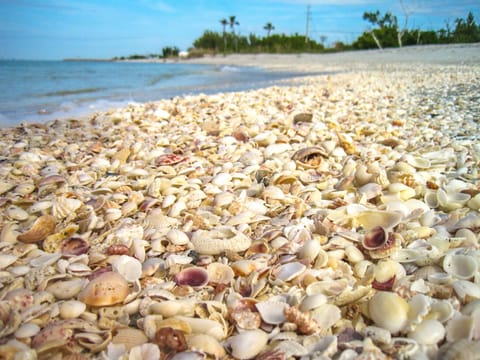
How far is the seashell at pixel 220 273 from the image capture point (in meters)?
1.50

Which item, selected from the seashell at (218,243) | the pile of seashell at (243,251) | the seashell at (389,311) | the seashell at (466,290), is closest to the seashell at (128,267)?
the pile of seashell at (243,251)

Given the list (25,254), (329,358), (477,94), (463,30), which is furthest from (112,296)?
(463,30)

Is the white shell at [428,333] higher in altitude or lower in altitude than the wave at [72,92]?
lower

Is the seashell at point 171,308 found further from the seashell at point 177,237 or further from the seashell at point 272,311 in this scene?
the seashell at point 177,237

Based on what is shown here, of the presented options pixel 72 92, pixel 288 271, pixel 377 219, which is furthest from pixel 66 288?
pixel 72 92

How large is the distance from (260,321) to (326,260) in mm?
424

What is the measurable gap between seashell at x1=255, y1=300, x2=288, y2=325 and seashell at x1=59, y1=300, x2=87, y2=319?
604 mm

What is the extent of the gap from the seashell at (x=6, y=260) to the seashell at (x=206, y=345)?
0.91 m

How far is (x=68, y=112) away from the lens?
609cm

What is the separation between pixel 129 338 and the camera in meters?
1.20

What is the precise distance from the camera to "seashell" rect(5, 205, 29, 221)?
2.01 m

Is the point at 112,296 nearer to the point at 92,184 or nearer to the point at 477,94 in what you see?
the point at 92,184

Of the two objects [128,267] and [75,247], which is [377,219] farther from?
[75,247]

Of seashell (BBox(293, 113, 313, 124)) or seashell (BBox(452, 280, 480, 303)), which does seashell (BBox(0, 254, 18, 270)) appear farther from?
seashell (BBox(293, 113, 313, 124))
